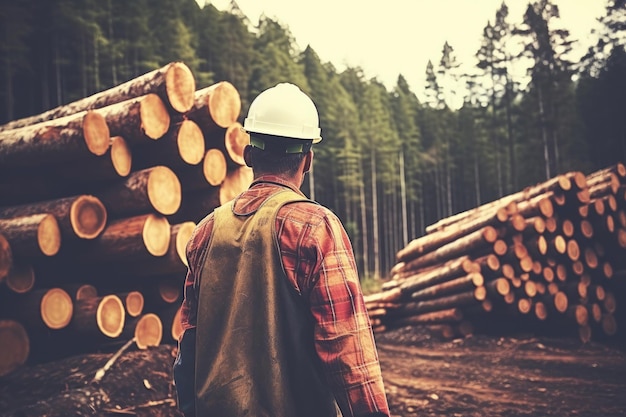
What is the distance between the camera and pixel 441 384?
23.5ft

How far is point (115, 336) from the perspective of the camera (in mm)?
6043

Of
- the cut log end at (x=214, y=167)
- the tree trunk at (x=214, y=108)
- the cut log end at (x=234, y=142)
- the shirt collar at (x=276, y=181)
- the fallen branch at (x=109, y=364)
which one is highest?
the tree trunk at (x=214, y=108)

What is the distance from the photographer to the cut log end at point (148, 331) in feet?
20.6

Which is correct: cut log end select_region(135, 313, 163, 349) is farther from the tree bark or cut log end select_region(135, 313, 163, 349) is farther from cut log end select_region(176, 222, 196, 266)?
the tree bark

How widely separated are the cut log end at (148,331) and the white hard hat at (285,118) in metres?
4.87

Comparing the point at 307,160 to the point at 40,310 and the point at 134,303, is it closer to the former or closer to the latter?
the point at 40,310

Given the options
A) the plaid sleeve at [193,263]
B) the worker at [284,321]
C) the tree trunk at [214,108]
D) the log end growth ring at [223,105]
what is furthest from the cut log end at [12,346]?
the worker at [284,321]

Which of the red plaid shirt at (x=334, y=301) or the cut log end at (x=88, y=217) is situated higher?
the cut log end at (x=88, y=217)

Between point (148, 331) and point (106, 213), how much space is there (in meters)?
1.53

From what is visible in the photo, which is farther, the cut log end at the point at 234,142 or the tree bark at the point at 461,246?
the tree bark at the point at 461,246

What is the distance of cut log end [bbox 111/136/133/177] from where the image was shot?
6.01 meters

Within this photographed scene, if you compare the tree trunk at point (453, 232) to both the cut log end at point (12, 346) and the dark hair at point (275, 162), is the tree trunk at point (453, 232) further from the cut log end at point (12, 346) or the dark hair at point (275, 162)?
the dark hair at point (275, 162)

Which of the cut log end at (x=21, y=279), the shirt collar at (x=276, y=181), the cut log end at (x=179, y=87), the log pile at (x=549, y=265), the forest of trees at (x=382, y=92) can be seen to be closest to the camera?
the shirt collar at (x=276, y=181)

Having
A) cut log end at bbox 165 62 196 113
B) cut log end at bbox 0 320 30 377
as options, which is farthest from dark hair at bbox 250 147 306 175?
cut log end at bbox 0 320 30 377
